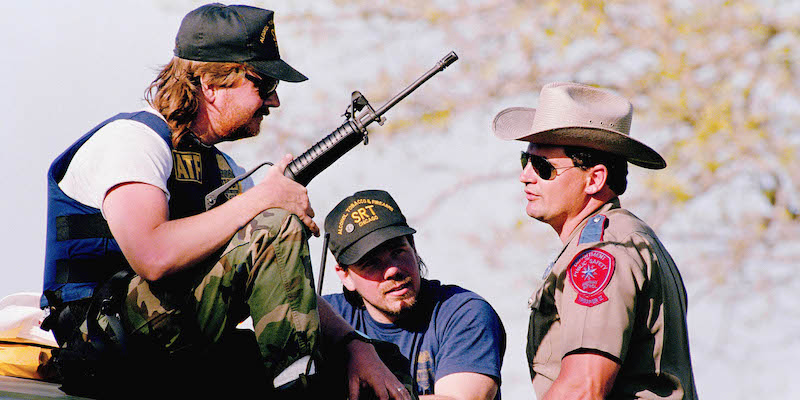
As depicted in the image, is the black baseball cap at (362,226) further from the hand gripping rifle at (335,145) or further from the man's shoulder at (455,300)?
the hand gripping rifle at (335,145)

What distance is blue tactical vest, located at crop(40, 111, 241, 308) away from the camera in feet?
10.9

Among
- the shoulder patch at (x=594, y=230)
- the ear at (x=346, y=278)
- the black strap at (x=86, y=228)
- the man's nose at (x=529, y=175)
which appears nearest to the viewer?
the black strap at (x=86, y=228)

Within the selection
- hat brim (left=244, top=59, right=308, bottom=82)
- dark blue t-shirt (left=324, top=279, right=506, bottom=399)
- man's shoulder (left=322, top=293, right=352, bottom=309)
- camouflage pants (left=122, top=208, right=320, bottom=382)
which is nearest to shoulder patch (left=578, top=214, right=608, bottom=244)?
dark blue t-shirt (left=324, top=279, right=506, bottom=399)

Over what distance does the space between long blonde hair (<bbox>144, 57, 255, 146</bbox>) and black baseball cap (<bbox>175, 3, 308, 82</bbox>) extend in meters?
0.02

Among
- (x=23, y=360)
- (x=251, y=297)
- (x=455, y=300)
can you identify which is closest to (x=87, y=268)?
(x=23, y=360)

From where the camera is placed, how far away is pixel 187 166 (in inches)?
137

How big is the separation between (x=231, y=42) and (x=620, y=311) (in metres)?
1.54

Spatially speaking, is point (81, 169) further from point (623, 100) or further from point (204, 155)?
point (623, 100)

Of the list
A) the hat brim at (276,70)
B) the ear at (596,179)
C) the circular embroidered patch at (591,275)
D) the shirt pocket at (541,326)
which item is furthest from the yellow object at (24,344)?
the ear at (596,179)

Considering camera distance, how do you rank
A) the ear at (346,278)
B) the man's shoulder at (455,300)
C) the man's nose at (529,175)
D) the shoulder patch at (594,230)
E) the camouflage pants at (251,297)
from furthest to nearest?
1. the ear at (346,278)
2. the man's shoulder at (455,300)
3. the man's nose at (529,175)
4. the shoulder patch at (594,230)
5. the camouflage pants at (251,297)

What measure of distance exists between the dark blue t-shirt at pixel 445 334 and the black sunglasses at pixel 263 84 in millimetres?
1080

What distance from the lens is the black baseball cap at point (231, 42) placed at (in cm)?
360

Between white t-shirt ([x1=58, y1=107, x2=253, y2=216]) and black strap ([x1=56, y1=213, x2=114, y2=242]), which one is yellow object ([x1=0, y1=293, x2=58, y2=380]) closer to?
black strap ([x1=56, y1=213, x2=114, y2=242])

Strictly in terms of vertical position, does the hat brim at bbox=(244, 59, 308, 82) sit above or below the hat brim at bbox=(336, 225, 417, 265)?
above
